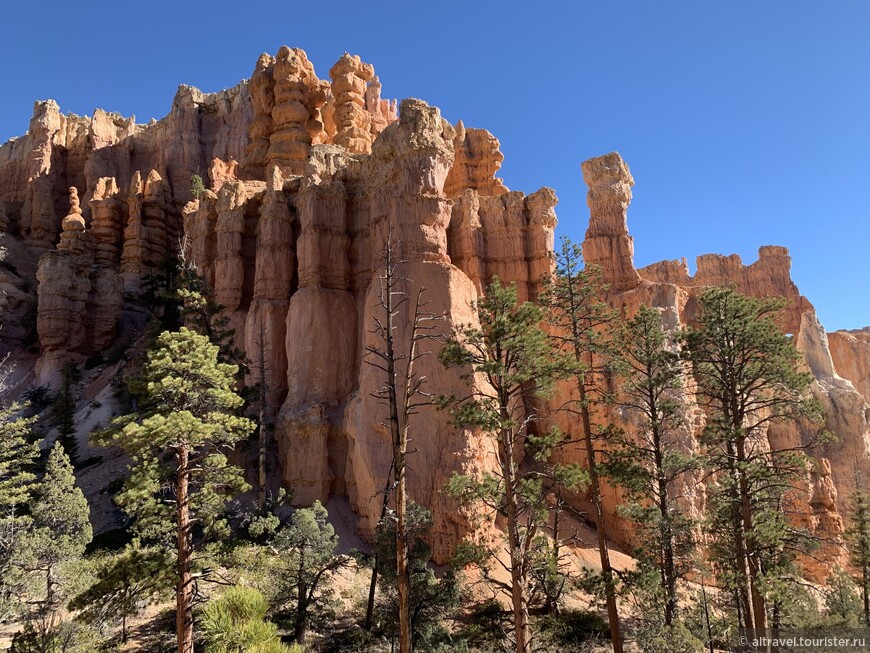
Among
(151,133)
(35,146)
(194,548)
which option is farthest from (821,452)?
(35,146)

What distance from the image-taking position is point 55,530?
19859 millimetres

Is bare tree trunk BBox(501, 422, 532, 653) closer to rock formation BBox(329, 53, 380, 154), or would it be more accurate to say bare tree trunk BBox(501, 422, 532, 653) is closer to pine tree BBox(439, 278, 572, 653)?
pine tree BBox(439, 278, 572, 653)

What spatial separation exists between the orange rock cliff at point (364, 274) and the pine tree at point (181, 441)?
741 centimetres

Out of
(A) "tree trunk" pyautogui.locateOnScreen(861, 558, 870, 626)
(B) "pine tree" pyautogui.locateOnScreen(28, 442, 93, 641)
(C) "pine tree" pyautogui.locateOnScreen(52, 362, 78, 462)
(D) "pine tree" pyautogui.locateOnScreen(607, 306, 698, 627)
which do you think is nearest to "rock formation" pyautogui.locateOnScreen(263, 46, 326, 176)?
(C) "pine tree" pyautogui.locateOnScreen(52, 362, 78, 462)

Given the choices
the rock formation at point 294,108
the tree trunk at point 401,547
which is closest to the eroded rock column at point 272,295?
the rock formation at point 294,108

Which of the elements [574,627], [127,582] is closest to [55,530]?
[127,582]

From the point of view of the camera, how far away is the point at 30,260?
56.2 metres

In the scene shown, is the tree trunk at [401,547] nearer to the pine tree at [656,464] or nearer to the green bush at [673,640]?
the pine tree at [656,464]

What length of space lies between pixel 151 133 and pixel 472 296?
213 ft

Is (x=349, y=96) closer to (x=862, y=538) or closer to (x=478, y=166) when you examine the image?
(x=478, y=166)

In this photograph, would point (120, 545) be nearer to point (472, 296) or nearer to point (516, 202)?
point (472, 296)

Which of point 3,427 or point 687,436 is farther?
point 687,436

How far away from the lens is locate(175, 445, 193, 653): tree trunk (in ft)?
40.4

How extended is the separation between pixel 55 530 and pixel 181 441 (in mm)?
11812
